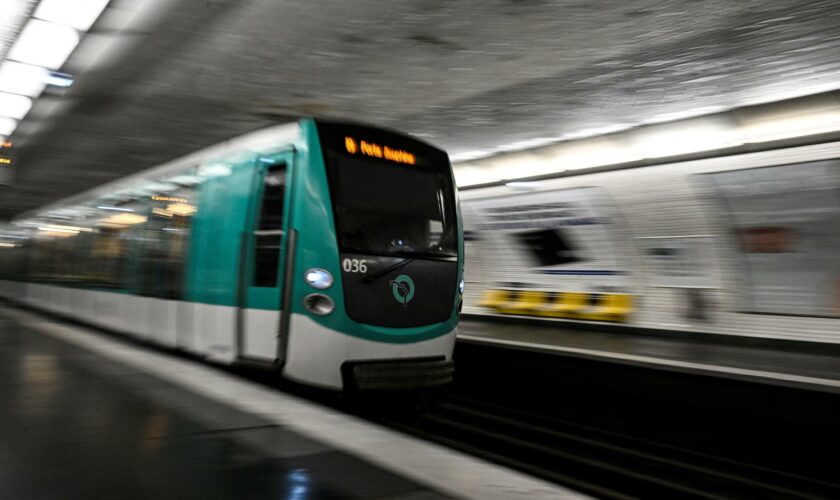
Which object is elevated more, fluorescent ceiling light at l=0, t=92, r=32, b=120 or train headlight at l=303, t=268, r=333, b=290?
fluorescent ceiling light at l=0, t=92, r=32, b=120

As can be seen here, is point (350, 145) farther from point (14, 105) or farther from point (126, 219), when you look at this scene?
point (14, 105)

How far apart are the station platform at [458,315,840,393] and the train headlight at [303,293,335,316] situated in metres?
4.53

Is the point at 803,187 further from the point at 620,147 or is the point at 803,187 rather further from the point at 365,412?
the point at 365,412

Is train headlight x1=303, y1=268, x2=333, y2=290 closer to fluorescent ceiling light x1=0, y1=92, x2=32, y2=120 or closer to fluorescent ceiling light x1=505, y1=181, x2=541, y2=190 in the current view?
fluorescent ceiling light x1=0, y1=92, x2=32, y2=120

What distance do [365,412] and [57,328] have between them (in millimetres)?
8103

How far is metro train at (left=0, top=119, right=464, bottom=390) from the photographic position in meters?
5.66

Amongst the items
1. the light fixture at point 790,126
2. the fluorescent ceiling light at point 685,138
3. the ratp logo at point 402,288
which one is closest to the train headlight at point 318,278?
the ratp logo at point 402,288

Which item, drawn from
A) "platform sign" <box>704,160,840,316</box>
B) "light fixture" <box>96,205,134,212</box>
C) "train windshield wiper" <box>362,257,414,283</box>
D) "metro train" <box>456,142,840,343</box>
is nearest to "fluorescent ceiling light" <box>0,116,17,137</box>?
"light fixture" <box>96,205,134,212</box>

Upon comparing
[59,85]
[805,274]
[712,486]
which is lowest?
[712,486]

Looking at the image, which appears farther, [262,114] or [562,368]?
[262,114]

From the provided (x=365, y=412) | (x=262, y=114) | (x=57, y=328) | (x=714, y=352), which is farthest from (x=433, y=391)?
(x=57, y=328)

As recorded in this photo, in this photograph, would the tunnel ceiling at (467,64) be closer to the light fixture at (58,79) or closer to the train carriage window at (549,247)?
the light fixture at (58,79)

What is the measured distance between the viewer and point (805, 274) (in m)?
9.94

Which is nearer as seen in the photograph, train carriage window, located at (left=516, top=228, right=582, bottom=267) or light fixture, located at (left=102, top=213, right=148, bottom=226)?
light fixture, located at (left=102, top=213, right=148, bottom=226)
